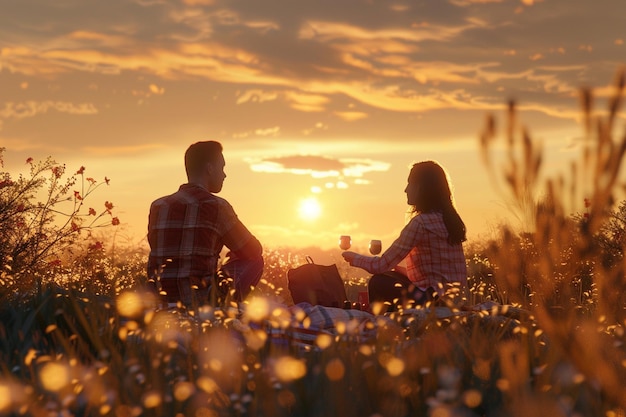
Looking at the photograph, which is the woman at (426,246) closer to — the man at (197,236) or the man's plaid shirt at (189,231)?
the man at (197,236)

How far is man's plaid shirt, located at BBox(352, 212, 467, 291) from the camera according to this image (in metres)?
7.59

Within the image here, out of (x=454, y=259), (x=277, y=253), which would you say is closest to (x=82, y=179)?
(x=277, y=253)

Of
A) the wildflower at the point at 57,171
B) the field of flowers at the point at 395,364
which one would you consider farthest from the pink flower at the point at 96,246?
the field of flowers at the point at 395,364

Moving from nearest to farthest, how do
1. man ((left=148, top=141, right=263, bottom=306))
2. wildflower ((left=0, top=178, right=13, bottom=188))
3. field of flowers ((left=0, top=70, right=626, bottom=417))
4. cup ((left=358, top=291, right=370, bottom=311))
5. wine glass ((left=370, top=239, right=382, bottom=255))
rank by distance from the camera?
field of flowers ((left=0, top=70, right=626, bottom=417)) < man ((left=148, top=141, right=263, bottom=306)) < cup ((left=358, top=291, right=370, bottom=311)) < wine glass ((left=370, top=239, right=382, bottom=255)) < wildflower ((left=0, top=178, right=13, bottom=188))

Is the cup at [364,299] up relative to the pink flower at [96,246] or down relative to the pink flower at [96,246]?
down

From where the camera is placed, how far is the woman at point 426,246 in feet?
24.9

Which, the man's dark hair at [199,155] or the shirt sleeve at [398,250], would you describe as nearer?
the man's dark hair at [199,155]

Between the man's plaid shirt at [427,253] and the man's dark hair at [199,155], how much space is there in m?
1.75

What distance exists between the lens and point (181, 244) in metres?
7.08

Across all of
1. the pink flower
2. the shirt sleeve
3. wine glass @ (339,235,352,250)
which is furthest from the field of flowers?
the pink flower

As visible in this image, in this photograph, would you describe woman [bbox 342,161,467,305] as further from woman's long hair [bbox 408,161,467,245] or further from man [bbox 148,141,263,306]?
man [bbox 148,141,263,306]

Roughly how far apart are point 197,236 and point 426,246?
2206 mm

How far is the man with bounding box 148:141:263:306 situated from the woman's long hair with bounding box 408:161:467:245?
168cm

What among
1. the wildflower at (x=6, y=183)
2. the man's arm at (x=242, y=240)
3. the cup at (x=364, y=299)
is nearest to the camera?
the man's arm at (x=242, y=240)
